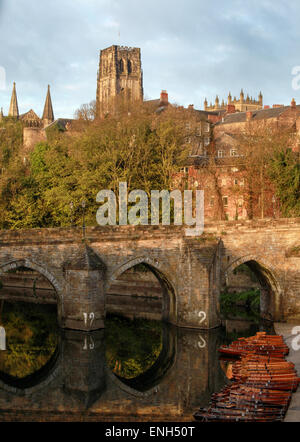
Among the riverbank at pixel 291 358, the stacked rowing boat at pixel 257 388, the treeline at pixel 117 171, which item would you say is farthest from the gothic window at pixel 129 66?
the stacked rowing boat at pixel 257 388

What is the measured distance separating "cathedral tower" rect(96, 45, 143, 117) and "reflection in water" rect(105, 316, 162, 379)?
211 feet

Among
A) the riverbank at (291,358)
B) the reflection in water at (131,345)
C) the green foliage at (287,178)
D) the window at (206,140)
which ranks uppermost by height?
the window at (206,140)

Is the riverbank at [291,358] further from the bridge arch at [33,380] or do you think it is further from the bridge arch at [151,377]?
the bridge arch at [33,380]

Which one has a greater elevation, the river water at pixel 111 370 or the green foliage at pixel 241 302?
the green foliage at pixel 241 302

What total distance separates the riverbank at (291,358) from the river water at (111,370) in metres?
1.69

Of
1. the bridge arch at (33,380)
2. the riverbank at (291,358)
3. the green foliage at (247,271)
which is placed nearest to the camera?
the riverbank at (291,358)

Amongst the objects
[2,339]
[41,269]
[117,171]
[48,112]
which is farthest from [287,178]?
[48,112]

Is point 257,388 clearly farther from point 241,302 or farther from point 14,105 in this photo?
point 14,105

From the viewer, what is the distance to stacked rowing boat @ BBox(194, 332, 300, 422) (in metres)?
16.8

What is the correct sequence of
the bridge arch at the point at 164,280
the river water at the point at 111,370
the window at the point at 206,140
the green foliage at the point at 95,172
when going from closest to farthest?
the river water at the point at 111,370
the bridge arch at the point at 164,280
the green foliage at the point at 95,172
the window at the point at 206,140

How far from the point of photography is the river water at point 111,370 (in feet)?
64.4

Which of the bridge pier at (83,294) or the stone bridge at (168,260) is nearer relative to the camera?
the bridge pier at (83,294)

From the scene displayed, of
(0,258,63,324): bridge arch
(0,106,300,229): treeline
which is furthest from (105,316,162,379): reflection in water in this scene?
(0,106,300,229): treeline

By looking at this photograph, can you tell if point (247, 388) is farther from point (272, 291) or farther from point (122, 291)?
point (122, 291)
